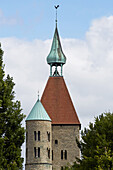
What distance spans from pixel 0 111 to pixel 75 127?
51346 millimetres

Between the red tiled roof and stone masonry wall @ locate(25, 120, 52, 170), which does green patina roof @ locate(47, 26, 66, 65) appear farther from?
stone masonry wall @ locate(25, 120, 52, 170)

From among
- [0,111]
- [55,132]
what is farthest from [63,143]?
[0,111]

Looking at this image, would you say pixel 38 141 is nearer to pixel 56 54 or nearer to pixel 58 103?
pixel 58 103

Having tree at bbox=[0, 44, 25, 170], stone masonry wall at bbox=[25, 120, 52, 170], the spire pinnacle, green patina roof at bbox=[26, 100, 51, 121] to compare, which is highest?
the spire pinnacle

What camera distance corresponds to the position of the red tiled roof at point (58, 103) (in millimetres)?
85938

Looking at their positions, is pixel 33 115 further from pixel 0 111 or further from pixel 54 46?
pixel 0 111

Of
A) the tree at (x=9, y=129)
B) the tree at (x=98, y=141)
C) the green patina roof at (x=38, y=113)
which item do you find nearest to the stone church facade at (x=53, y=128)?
the green patina roof at (x=38, y=113)

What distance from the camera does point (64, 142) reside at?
85.6 metres

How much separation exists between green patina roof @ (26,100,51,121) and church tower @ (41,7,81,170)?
1.98m

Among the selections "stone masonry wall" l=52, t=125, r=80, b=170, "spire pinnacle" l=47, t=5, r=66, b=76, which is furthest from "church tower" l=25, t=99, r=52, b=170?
"spire pinnacle" l=47, t=5, r=66, b=76

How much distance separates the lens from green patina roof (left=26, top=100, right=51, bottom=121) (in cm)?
8319

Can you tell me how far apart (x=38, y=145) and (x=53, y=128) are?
176 inches

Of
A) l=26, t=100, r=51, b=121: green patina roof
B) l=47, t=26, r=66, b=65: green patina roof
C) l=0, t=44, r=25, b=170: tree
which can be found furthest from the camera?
l=47, t=26, r=66, b=65: green patina roof

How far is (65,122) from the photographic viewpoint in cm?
8581
